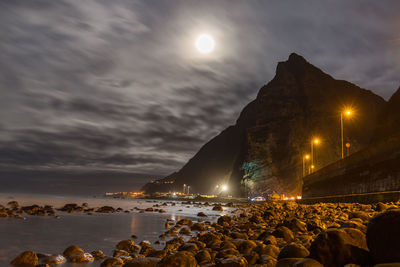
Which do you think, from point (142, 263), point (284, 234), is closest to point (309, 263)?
point (142, 263)

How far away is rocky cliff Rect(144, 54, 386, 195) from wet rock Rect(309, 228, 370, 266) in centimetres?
11258

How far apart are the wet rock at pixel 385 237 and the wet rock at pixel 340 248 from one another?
229 millimetres

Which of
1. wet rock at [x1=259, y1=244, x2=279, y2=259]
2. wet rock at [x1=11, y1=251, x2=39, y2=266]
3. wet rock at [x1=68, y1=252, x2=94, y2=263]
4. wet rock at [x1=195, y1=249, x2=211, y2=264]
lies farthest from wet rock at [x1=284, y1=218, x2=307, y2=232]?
Answer: wet rock at [x1=11, y1=251, x2=39, y2=266]

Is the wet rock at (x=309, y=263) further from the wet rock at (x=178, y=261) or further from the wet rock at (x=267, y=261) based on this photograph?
the wet rock at (x=178, y=261)

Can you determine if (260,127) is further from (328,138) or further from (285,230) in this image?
(285,230)

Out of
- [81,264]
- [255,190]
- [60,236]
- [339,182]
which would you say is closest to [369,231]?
[81,264]

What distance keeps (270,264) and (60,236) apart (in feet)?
45.7

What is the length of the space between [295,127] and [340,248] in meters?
128

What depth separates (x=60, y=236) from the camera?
52.2ft

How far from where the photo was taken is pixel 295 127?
126312 mm

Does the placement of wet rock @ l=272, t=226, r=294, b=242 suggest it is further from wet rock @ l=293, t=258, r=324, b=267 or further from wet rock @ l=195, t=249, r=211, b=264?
wet rock @ l=293, t=258, r=324, b=267

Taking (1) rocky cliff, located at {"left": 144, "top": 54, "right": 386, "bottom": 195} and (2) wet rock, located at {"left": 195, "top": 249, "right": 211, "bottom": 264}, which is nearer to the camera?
(2) wet rock, located at {"left": 195, "top": 249, "right": 211, "bottom": 264}

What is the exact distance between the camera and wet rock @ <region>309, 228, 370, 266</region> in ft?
15.4

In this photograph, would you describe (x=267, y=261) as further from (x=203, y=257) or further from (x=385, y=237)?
(x=385, y=237)
